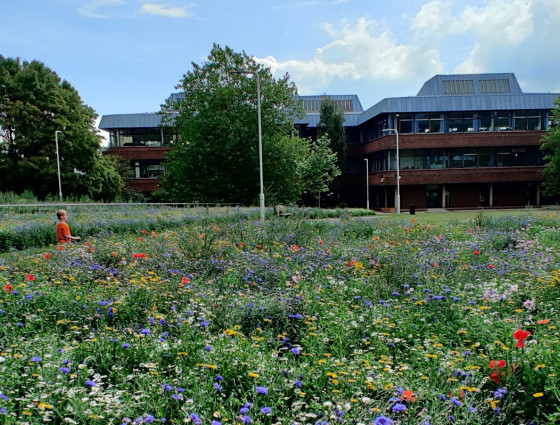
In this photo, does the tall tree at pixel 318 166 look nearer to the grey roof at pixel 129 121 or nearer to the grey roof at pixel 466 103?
the grey roof at pixel 466 103

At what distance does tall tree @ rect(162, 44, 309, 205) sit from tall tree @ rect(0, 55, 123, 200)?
833 cm

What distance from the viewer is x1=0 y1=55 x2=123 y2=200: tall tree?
3597cm

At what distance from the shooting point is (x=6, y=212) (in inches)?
750

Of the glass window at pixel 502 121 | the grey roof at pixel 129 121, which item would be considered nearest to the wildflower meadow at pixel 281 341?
the glass window at pixel 502 121

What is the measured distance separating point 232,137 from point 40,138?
1715 centimetres

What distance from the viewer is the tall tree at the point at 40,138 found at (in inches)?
1416

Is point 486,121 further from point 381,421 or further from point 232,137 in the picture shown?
point 381,421

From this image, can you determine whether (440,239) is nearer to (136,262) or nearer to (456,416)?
(136,262)

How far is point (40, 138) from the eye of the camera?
3697 centimetres

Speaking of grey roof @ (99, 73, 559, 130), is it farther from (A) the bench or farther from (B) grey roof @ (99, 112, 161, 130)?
(A) the bench

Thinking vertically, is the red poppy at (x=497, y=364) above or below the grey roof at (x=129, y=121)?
below

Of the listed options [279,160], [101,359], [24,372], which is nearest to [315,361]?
[101,359]

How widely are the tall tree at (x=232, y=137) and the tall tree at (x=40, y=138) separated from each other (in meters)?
8.33

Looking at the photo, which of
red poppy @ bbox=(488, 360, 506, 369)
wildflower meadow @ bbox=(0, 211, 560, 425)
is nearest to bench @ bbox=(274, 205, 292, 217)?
wildflower meadow @ bbox=(0, 211, 560, 425)
